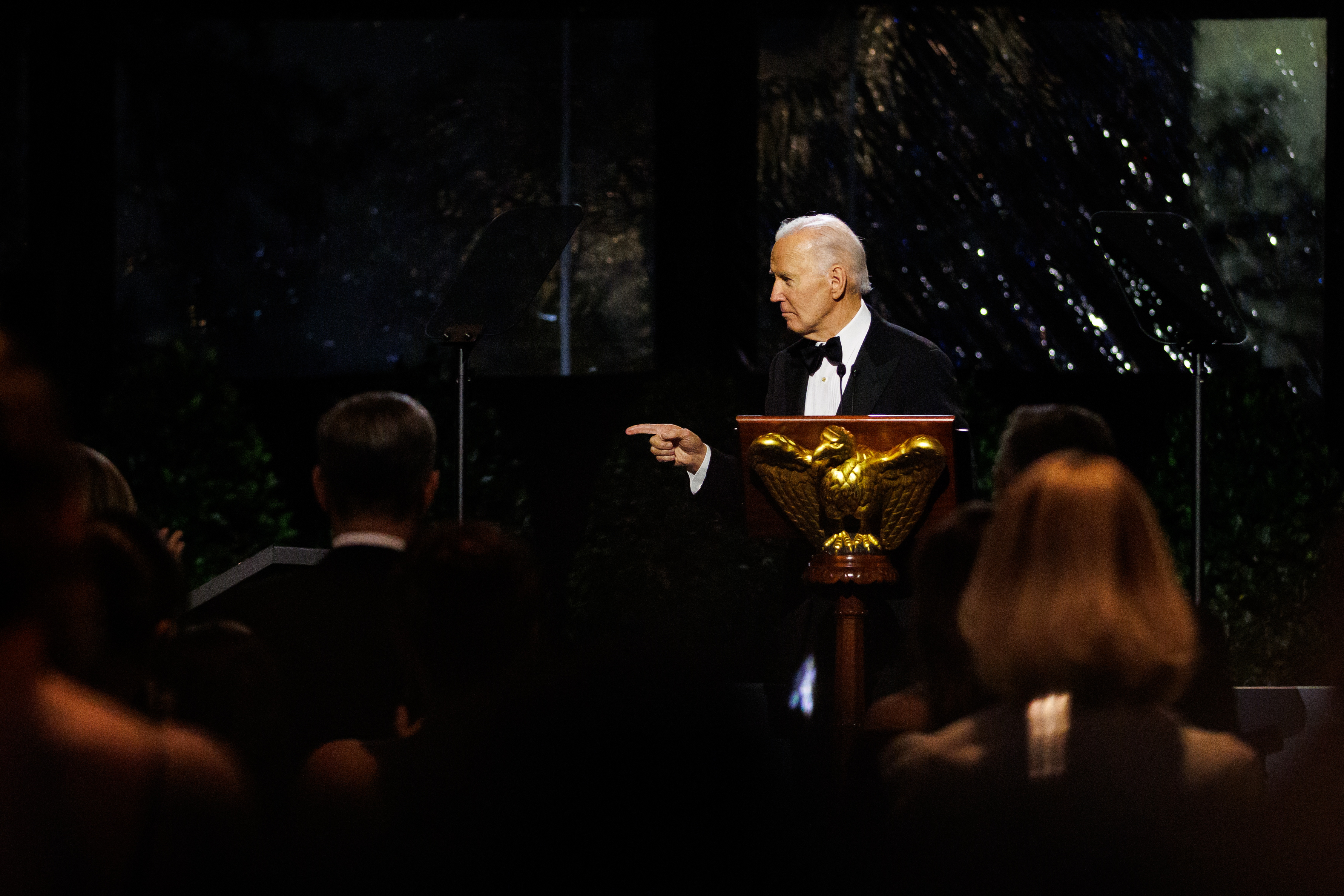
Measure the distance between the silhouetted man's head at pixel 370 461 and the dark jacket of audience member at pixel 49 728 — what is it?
41.8 inches

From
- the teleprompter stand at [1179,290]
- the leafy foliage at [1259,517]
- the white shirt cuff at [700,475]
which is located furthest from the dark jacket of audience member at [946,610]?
the leafy foliage at [1259,517]

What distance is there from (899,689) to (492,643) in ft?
4.15

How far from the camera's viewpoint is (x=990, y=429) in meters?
5.80

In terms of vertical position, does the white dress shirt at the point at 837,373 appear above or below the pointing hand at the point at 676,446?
above

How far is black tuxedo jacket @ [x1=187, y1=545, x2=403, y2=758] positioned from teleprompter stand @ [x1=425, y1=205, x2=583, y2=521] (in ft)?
5.68

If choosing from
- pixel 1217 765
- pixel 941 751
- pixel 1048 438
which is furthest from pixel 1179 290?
pixel 941 751

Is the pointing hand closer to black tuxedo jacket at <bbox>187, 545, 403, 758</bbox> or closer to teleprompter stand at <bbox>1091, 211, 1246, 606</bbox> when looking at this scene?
black tuxedo jacket at <bbox>187, 545, 403, 758</bbox>

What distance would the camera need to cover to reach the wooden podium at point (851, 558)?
2.53 m

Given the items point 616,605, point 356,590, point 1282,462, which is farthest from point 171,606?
point 1282,462

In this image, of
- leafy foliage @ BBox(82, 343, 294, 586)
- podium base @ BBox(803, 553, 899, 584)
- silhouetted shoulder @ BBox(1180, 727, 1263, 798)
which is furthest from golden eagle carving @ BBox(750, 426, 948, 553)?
leafy foliage @ BBox(82, 343, 294, 586)

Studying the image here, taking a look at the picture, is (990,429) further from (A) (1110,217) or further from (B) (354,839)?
(B) (354,839)

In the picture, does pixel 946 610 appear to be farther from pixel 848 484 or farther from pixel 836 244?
pixel 836 244

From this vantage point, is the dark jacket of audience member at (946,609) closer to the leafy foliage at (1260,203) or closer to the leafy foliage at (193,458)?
the leafy foliage at (193,458)

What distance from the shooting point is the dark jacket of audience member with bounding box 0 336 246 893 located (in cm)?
125
